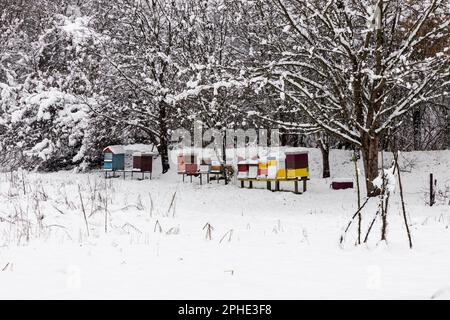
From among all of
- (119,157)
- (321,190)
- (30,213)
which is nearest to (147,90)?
(119,157)

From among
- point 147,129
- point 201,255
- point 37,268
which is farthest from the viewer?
point 147,129

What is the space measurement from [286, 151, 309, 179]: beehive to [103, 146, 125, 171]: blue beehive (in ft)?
22.9

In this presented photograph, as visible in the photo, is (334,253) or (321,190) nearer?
(334,253)

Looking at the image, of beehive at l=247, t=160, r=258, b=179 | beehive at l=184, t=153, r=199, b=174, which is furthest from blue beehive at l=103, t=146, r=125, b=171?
beehive at l=247, t=160, r=258, b=179

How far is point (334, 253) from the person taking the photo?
443cm

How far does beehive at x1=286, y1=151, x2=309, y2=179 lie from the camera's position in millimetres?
13984

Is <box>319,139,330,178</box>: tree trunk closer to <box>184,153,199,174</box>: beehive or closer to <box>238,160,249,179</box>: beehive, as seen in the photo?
<box>238,160,249,179</box>: beehive

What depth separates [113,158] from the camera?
17.2 meters

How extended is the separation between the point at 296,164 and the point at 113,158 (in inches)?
293

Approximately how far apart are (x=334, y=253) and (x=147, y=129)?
14867 millimetres

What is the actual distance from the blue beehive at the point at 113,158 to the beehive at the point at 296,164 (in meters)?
6.99

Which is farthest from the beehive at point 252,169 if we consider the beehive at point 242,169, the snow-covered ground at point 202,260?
the snow-covered ground at point 202,260
